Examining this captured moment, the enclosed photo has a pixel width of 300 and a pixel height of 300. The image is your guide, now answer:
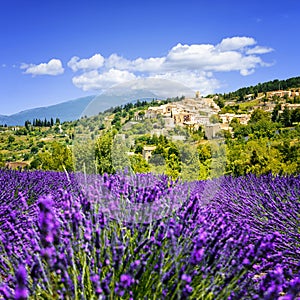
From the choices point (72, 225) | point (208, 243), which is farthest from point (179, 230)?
point (72, 225)

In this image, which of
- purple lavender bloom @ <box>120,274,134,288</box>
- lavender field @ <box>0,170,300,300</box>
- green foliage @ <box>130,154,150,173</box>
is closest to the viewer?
purple lavender bloom @ <box>120,274,134,288</box>

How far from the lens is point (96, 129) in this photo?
5.34m

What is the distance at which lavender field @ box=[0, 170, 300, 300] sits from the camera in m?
1.55

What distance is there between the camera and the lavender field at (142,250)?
1.55 meters

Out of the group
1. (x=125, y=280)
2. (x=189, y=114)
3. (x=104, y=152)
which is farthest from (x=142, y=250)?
(x=189, y=114)

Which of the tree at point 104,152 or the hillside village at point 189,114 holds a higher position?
the hillside village at point 189,114

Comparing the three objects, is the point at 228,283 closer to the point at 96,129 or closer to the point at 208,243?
the point at 208,243

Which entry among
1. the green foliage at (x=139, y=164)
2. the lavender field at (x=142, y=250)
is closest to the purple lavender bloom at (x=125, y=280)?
the lavender field at (x=142, y=250)

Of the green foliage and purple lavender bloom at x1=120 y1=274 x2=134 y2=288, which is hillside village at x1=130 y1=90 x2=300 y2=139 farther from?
purple lavender bloom at x1=120 y1=274 x2=134 y2=288

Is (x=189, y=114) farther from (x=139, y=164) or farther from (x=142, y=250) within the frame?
(x=142, y=250)

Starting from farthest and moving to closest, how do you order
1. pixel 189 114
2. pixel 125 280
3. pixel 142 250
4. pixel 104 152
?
pixel 189 114, pixel 104 152, pixel 142 250, pixel 125 280

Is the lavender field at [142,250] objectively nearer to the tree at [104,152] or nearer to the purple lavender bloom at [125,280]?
the purple lavender bloom at [125,280]

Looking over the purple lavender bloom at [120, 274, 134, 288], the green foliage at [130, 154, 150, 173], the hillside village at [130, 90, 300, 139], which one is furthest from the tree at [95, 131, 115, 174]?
the purple lavender bloom at [120, 274, 134, 288]

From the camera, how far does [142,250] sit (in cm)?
213
